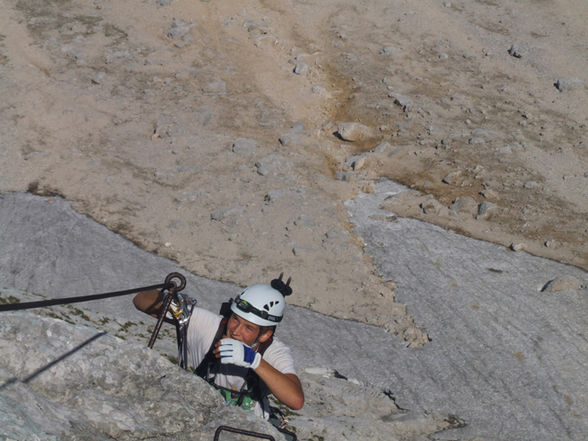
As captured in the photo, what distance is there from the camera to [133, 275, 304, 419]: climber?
5.98 m

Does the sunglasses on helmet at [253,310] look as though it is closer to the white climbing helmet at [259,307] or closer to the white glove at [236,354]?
the white climbing helmet at [259,307]

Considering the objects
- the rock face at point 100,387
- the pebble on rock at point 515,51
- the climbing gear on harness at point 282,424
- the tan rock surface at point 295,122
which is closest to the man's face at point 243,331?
the rock face at point 100,387

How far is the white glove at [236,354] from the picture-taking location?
17.1 ft

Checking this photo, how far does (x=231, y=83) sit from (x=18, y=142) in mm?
6418

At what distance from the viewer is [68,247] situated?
558 inches

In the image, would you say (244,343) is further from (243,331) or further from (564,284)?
(564,284)

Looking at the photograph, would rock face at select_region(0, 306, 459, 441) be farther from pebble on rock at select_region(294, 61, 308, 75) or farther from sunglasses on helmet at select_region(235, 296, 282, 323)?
pebble on rock at select_region(294, 61, 308, 75)

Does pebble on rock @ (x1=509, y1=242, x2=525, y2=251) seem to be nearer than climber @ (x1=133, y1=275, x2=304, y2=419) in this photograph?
No

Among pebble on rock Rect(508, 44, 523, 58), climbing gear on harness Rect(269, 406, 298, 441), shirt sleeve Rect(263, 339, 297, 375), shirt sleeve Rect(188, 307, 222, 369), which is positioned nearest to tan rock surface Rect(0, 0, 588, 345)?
pebble on rock Rect(508, 44, 523, 58)

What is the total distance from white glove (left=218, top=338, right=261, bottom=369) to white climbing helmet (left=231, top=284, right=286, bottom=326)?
2.75 ft

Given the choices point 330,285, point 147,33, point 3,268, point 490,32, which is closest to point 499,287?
point 330,285

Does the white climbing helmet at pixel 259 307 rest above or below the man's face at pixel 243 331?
above

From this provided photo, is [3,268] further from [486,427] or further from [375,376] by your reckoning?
[486,427]

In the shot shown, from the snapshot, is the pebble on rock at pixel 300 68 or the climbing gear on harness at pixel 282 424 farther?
the pebble on rock at pixel 300 68
